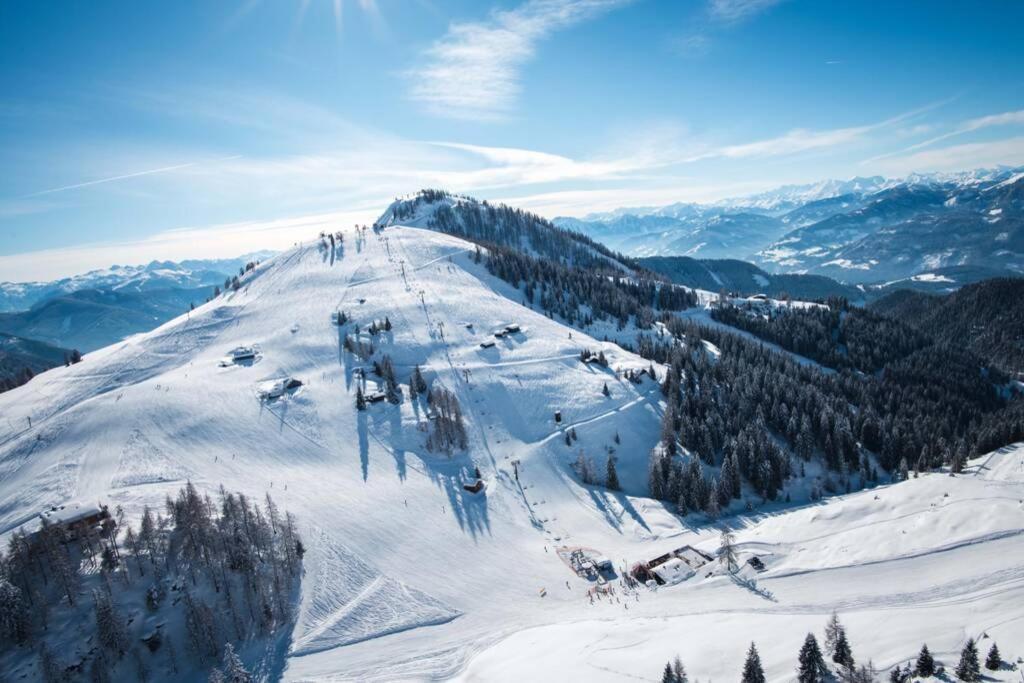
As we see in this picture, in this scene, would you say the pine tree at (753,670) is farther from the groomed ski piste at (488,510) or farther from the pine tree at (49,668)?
the pine tree at (49,668)

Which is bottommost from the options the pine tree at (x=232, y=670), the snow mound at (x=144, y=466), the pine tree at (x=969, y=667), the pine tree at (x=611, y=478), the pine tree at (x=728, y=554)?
the pine tree at (x=611, y=478)

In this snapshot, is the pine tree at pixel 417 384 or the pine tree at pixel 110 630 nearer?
the pine tree at pixel 110 630

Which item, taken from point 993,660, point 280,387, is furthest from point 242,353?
point 993,660

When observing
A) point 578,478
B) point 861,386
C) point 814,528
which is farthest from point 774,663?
point 861,386

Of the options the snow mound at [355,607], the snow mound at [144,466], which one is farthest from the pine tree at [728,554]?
the snow mound at [144,466]

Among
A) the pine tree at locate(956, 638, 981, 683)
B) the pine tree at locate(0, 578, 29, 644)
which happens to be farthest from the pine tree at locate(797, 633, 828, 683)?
the pine tree at locate(0, 578, 29, 644)

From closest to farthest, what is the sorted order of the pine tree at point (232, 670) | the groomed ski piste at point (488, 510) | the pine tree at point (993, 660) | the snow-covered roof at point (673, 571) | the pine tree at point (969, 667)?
the pine tree at point (969, 667) < the pine tree at point (993, 660) < the pine tree at point (232, 670) < the groomed ski piste at point (488, 510) < the snow-covered roof at point (673, 571)

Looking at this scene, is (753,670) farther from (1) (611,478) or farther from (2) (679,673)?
(1) (611,478)
